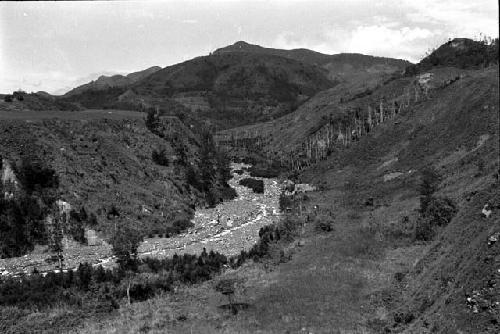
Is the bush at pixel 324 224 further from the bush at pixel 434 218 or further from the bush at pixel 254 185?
the bush at pixel 254 185

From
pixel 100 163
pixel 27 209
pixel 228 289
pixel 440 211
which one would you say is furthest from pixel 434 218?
pixel 100 163

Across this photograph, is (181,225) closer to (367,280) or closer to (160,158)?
(160,158)

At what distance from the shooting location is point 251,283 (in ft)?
148

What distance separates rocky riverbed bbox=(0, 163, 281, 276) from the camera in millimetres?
55072

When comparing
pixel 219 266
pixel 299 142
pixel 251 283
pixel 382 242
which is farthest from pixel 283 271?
pixel 299 142

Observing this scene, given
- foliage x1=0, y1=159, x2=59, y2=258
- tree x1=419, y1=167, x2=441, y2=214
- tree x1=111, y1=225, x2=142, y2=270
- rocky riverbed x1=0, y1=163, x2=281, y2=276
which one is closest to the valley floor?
tree x1=419, y1=167, x2=441, y2=214

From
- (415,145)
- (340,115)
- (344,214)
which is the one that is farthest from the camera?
(340,115)

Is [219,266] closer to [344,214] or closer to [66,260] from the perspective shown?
[66,260]

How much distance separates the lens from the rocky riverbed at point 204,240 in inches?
2168

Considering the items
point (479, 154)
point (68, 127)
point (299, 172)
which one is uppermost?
point (68, 127)

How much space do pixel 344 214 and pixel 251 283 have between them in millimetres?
29443

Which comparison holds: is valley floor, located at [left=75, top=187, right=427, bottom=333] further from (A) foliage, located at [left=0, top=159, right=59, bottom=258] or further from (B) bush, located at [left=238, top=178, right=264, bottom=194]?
(B) bush, located at [left=238, top=178, right=264, bottom=194]

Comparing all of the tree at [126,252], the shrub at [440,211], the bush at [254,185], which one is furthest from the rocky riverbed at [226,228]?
the shrub at [440,211]

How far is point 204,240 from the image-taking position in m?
67.9
